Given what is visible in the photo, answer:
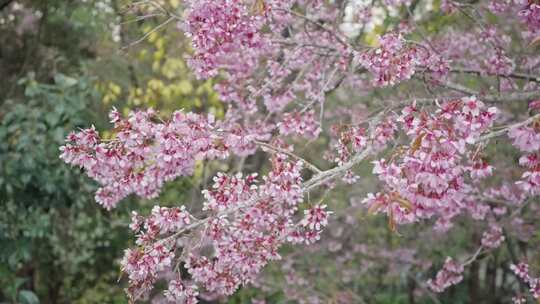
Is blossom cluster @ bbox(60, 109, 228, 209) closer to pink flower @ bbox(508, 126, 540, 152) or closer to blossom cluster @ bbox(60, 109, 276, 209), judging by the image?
blossom cluster @ bbox(60, 109, 276, 209)

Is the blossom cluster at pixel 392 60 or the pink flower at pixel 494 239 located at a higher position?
the blossom cluster at pixel 392 60

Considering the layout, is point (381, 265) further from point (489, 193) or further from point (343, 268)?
point (489, 193)

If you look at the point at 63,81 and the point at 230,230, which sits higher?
the point at 230,230

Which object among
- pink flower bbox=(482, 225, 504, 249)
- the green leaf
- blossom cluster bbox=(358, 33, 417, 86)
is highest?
blossom cluster bbox=(358, 33, 417, 86)

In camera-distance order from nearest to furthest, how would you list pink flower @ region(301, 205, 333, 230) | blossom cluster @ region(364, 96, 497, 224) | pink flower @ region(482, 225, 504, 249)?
blossom cluster @ region(364, 96, 497, 224) < pink flower @ region(301, 205, 333, 230) < pink flower @ region(482, 225, 504, 249)

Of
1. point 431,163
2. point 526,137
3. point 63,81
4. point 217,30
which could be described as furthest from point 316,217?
point 63,81

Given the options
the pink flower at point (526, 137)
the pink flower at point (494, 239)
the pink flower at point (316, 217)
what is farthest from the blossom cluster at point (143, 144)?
the pink flower at point (494, 239)

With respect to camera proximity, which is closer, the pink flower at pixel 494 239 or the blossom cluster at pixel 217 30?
the blossom cluster at pixel 217 30

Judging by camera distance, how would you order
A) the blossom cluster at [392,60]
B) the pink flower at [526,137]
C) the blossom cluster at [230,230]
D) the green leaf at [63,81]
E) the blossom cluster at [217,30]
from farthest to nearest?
the green leaf at [63,81] < the blossom cluster at [217,30] < the blossom cluster at [392,60] < the blossom cluster at [230,230] < the pink flower at [526,137]

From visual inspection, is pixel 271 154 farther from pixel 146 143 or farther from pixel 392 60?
pixel 392 60

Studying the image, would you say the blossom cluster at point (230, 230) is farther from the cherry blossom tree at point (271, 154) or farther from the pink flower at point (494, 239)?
the pink flower at point (494, 239)

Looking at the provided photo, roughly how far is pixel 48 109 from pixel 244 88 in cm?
155

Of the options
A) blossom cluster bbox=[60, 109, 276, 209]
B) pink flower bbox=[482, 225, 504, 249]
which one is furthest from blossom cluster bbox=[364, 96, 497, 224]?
pink flower bbox=[482, 225, 504, 249]

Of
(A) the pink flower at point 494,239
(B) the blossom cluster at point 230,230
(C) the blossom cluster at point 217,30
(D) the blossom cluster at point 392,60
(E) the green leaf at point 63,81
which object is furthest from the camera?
(E) the green leaf at point 63,81
